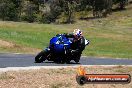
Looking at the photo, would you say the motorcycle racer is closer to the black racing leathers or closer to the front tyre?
the black racing leathers

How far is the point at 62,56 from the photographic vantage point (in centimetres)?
1916

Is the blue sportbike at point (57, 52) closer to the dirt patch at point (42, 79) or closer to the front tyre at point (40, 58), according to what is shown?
the front tyre at point (40, 58)

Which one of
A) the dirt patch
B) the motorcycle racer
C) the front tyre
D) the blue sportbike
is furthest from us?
the motorcycle racer

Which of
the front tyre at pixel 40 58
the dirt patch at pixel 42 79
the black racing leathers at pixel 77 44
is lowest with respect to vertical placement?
the front tyre at pixel 40 58

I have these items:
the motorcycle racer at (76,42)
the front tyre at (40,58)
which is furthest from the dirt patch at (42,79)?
the motorcycle racer at (76,42)

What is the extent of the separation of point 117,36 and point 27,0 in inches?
2907

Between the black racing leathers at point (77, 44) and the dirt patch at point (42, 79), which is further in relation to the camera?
the black racing leathers at point (77, 44)

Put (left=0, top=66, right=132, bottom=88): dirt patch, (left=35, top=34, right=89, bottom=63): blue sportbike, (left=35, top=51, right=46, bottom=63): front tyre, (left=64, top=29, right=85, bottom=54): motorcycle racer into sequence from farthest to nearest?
1. (left=64, top=29, right=85, bottom=54): motorcycle racer
2. (left=35, top=34, right=89, bottom=63): blue sportbike
3. (left=35, top=51, right=46, bottom=63): front tyre
4. (left=0, top=66, right=132, bottom=88): dirt patch

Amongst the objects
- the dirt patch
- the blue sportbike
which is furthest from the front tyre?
the dirt patch

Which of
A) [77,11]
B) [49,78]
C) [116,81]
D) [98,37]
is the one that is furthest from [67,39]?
[77,11]

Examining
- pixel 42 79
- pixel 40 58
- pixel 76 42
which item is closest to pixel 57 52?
pixel 40 58

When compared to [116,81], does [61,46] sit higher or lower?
lower

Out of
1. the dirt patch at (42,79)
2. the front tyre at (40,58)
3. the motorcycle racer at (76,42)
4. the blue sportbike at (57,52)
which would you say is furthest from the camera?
the motorcycle racer at (76,42)

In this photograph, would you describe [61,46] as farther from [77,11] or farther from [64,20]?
[77,11]
